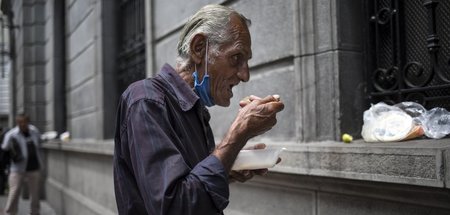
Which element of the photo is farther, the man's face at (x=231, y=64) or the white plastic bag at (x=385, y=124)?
the white plastic bag at (x=385, y=124)

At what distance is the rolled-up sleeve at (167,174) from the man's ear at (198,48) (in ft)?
1.08

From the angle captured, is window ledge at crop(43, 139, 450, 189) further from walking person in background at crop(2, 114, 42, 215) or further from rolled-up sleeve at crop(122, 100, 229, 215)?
walking person in background at crop(2, 114, 42, 215)

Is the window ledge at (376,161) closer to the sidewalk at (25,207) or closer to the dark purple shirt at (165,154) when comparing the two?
the dark purple shirt at (165,154)

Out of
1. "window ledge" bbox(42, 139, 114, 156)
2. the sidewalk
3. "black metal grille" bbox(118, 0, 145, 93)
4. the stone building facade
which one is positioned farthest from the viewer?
the sidewalk

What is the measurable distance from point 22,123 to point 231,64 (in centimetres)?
855

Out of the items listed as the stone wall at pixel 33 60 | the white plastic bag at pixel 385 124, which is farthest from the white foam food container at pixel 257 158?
the stone wall at pixel 33 60

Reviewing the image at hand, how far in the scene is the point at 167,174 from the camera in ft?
5.68

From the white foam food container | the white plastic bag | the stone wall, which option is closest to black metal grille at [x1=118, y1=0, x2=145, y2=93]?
the white plastic bag

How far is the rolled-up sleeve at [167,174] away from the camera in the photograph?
1.72 m

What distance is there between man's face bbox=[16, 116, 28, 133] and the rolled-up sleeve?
27.8 ft

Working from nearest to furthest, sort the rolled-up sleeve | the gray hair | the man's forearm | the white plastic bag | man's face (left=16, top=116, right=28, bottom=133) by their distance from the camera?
the rolled-up sleeve → the man's forearm → the gray hair → the white plastic bag → man's face (left=16, top=116, right=28, bottom=133)

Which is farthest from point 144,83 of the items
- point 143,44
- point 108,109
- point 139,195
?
point 108,109

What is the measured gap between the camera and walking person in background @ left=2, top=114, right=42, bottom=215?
932cm

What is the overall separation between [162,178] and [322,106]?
2016mm
